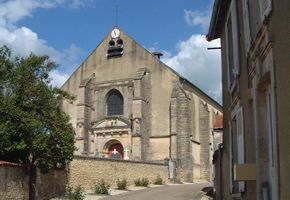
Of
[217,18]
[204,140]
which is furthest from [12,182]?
[204,140]

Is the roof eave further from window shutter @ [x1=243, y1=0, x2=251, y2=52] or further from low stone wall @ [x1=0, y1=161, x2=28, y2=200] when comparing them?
low stone wall @ [x1=0, y1=161, x2=28, y2=200]

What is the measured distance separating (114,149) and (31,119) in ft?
69.3

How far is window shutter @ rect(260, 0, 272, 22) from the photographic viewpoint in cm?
517

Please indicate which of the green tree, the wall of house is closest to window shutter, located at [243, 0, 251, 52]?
the wall of house

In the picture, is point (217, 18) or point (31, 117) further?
point (31, 117)

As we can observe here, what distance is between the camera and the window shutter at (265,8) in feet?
17.0

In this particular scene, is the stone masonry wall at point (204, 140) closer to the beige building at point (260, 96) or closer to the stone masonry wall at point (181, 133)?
the stone masonry wall at point (181, 133)

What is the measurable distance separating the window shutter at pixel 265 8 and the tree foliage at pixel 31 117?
1406cm

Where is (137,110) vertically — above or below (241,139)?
above

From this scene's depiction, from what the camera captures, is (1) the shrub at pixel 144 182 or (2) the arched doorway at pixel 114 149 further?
(2) the arched doorway at pixel 114 149

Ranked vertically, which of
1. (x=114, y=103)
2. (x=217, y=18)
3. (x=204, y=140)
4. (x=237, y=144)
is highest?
(x=114, y=103)

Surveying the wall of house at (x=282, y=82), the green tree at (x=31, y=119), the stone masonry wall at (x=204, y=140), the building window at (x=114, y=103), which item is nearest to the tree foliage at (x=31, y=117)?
the green tree at (x=31, y=119)

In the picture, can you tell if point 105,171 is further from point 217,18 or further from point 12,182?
point 217,18

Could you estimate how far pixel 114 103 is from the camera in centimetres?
4069
